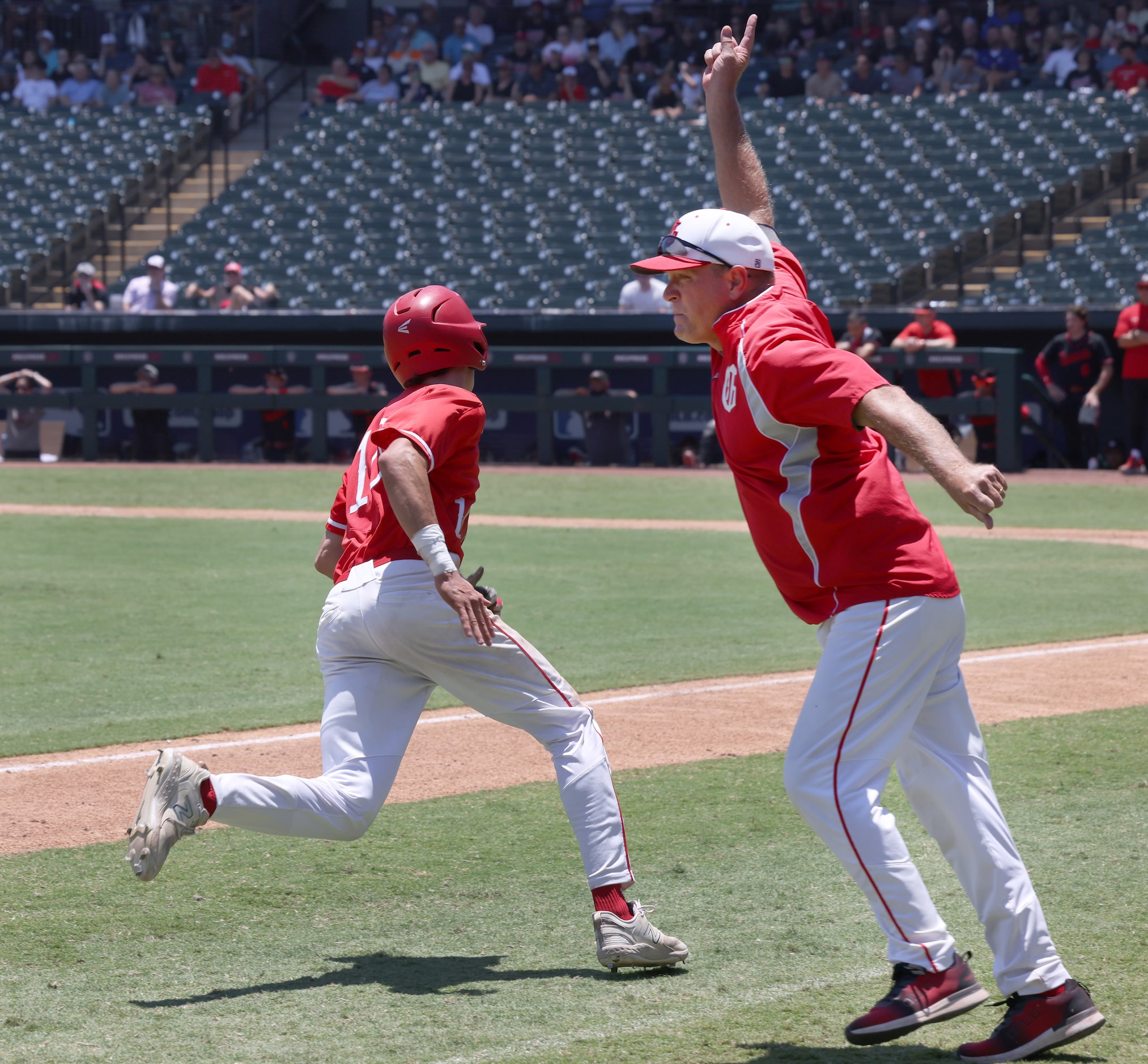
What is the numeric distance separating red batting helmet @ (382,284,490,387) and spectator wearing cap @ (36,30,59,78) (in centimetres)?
2966

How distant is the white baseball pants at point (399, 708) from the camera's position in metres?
3.82

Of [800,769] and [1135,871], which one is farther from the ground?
[800,769]

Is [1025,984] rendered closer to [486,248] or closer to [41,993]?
[41,993]

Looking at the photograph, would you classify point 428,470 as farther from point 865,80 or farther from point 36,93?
point 36,93

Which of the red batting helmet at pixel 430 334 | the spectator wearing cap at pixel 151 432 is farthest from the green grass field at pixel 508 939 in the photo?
the spectator wearing cap at pixel 151 432

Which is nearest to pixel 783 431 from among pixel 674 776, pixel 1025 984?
pixel 1025 984

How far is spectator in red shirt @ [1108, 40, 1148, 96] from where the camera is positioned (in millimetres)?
22547

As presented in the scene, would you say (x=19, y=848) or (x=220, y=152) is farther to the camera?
(x=220, y=152)

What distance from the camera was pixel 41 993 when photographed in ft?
11.8

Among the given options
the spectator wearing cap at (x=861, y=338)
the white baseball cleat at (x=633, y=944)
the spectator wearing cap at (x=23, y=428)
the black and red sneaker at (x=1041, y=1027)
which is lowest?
the spectator wearing cap at (x=23, y=428)

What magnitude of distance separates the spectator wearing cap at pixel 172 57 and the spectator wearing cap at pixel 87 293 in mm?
9537

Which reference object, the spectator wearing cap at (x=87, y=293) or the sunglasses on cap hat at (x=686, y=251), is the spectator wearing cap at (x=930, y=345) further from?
the sunglasses on cap hat at (x=686, y=251)

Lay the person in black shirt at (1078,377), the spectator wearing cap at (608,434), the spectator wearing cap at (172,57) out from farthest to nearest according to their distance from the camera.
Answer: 1. the spectator wearing cap at (172,57)
2. the spectator wearing cap at (608,434)
3. the person in black shirt at (1078,377)

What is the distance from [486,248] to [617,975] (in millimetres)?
20134
